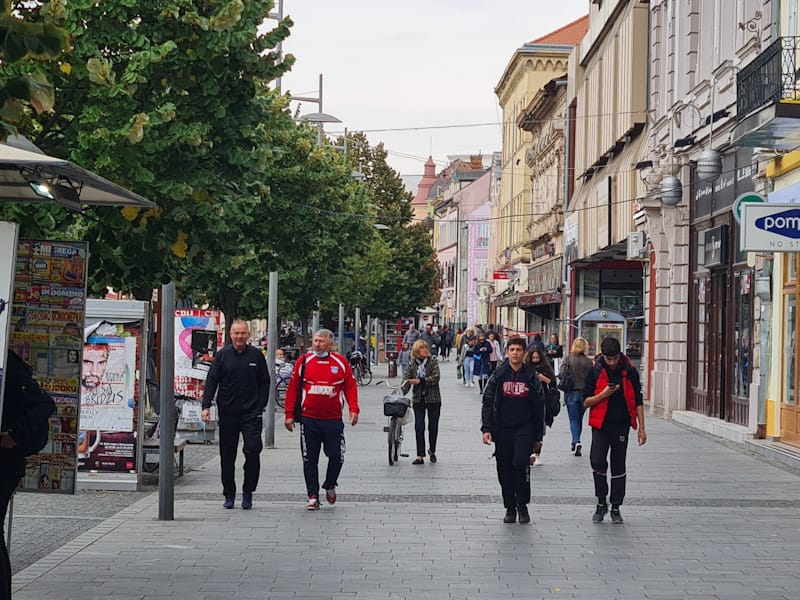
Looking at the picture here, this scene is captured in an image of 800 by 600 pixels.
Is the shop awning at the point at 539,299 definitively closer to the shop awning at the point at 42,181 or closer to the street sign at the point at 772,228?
the street sign at the point at 772,228

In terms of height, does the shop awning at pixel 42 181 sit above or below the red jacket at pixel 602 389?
above

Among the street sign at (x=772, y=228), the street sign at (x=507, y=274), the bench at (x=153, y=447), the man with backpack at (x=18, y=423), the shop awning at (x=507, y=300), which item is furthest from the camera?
the street sign at (x=507, y=274)

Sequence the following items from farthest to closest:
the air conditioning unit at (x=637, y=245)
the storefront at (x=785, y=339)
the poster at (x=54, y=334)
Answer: the air conditioning unit at (x=637, y=245)
the storefront at (x=785, y=339)
the poster at (x=54, y=334)

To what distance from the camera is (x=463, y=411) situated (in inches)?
1254

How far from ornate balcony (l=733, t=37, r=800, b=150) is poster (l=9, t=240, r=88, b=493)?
1015 cm

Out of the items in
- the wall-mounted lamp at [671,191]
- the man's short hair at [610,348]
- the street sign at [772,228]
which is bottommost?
the man's short hair at [610,348]

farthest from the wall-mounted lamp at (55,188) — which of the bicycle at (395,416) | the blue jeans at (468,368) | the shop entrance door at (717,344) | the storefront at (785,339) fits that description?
the blue jeans at (468,368)

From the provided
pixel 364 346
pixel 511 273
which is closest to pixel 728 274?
pixel 364 346

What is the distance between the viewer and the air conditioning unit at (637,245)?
113 feet

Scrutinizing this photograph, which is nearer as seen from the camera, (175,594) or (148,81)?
(175,594)

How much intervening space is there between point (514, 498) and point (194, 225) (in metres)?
3.89

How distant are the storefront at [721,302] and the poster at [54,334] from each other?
599 inches

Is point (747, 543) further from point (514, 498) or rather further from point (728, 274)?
point (728, 274)

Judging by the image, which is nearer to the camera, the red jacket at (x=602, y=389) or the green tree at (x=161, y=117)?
the green tree at (x=161, y=117)
